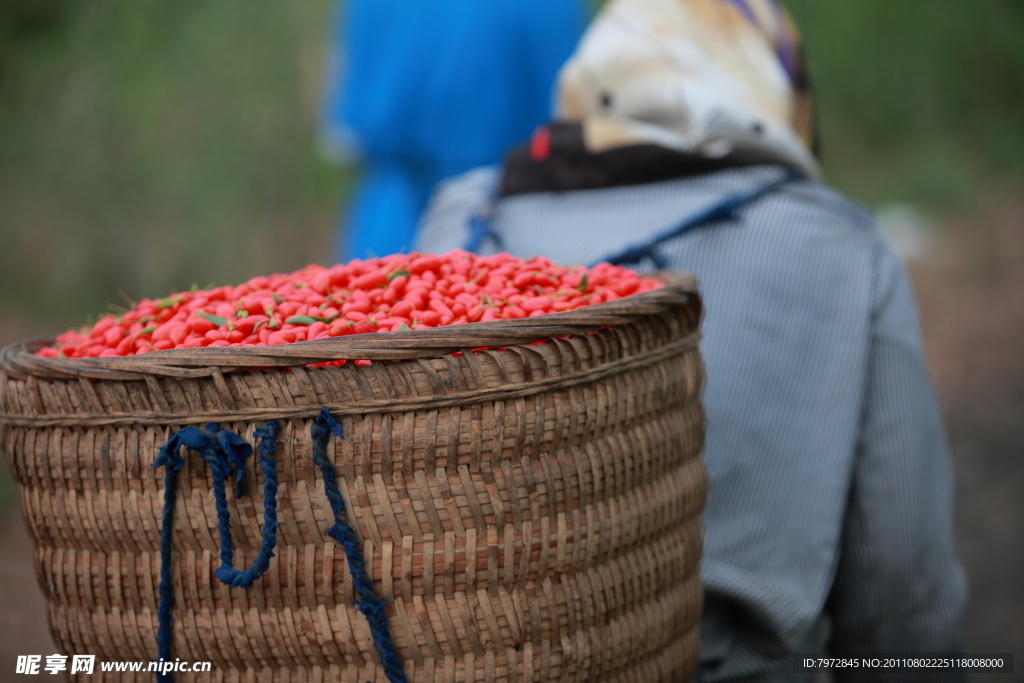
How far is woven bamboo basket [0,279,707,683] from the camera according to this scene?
2.43 ft

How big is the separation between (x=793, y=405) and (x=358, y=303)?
2.30 ft

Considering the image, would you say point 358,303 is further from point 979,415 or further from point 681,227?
point 979,415

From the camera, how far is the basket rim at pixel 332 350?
2.34ft

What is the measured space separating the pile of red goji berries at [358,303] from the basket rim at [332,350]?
0.18 feet

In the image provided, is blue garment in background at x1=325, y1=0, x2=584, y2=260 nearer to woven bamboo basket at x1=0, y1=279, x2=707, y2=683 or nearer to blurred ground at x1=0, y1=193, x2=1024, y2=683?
blurred ground at x1=0, y1=193, x2=1024, y2=683

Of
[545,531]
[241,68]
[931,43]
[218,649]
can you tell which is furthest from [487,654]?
[931,43]

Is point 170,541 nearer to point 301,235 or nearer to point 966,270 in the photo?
point 301,235

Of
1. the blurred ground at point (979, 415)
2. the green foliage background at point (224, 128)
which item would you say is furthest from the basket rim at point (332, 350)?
the green foliage background at point (224, 128)

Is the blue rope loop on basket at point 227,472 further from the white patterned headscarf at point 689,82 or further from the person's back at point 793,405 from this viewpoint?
the white patterned headscarf at point 689,82

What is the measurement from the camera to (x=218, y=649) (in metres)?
0.78

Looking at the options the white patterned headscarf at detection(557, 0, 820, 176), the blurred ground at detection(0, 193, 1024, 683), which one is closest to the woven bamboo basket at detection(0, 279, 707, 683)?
the white patterned headscarf at detection(557, 0, 820, 176)

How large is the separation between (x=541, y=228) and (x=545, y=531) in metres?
0.72

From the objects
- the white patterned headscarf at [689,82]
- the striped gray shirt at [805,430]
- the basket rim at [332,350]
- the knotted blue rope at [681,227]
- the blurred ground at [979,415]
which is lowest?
the blurred ground at [979,415]

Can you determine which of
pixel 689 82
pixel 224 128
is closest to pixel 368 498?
pixel 689 82
